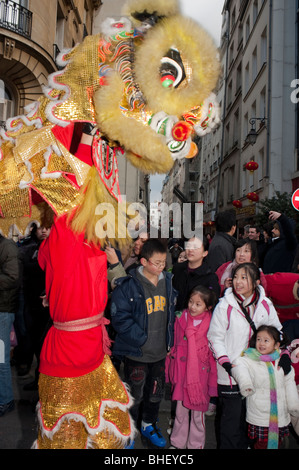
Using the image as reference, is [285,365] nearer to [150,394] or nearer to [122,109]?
[150,394]

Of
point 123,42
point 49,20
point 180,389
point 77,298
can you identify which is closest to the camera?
point 77,298

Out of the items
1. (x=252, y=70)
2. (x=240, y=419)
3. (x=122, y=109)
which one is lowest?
(x=240, y=419)

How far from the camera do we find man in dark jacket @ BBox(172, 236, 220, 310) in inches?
125

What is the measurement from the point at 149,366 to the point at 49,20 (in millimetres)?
11603

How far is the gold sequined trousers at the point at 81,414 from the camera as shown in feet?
5.03

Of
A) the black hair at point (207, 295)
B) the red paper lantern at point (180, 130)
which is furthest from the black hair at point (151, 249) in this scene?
the red paper lantern at point (180, 130)

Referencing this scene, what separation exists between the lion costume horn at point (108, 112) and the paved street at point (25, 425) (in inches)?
72.9

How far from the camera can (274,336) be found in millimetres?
2508

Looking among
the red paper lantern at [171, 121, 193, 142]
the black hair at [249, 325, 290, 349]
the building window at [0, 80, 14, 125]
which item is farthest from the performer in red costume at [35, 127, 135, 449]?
the building window at [0, 80, 14, 125]

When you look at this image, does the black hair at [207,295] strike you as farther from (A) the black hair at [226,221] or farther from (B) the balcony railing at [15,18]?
(B) the balcony railing at [15,18]

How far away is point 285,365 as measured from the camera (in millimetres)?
2498

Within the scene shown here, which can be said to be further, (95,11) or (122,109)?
(95,11)

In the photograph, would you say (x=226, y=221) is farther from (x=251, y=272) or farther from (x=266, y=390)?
(x=266, y=390)

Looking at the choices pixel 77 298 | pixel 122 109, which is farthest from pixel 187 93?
pixel 77 298
